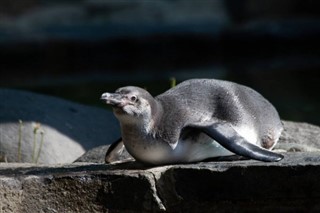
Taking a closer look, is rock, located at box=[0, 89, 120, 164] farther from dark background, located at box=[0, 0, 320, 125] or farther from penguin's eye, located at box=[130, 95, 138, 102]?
dark background, located at box=[0, 0, 320, 125]

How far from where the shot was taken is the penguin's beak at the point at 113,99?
16.2ft

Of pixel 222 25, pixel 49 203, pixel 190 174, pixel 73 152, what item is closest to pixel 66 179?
pixel 49 203

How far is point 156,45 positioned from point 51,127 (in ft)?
29.8

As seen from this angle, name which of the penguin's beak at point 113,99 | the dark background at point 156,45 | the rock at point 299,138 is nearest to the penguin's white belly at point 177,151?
the penguin's beak at point 113,99

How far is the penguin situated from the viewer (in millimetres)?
5102

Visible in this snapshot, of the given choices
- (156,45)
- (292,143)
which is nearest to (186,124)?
(292,143)

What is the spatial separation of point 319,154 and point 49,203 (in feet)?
4.24

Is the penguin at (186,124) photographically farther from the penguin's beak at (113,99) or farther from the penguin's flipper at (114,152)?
the penguin's flipper at (114,152)

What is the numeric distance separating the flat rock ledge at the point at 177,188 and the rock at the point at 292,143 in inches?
31.9

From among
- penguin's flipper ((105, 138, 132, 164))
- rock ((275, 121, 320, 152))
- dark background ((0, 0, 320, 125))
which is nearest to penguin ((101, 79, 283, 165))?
penguin's flipper ((105, 138, 132, 164))

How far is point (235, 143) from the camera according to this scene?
5.14 m

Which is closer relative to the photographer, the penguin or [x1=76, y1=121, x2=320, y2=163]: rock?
the penguin

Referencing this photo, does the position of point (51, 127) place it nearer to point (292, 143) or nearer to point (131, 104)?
point (292, 143)

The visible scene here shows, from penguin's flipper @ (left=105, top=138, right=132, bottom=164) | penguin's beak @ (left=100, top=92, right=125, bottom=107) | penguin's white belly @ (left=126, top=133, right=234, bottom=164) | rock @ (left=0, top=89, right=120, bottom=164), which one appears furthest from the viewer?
rock @ (left=0, top=89, right=120, bottom=164)
